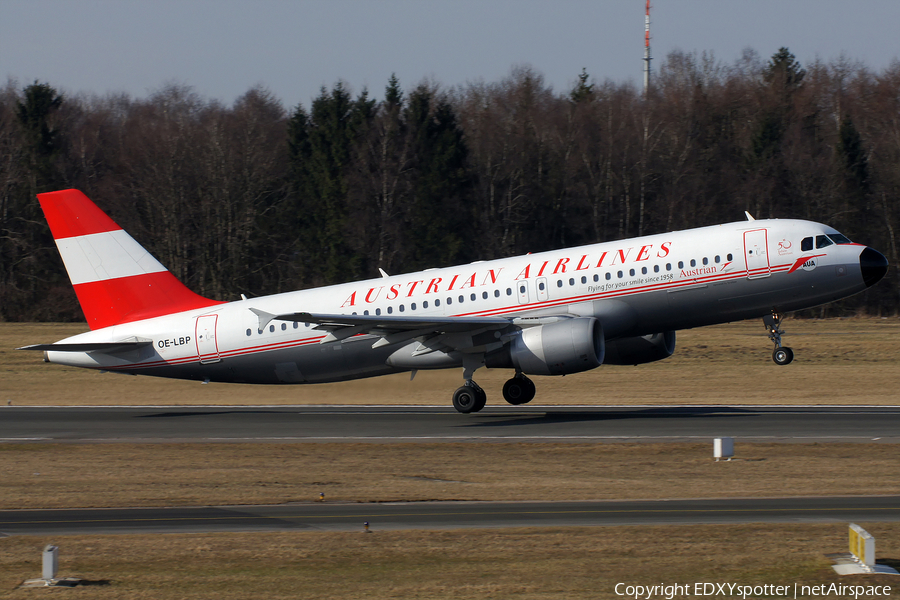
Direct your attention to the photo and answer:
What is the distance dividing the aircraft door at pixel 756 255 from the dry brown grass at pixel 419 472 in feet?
19.8

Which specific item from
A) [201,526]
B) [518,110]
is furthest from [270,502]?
[518,110]

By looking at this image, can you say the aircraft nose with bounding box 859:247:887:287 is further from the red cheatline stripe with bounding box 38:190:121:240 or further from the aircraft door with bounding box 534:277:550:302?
the red cheatline stripe with bounding box 38:190:121:240

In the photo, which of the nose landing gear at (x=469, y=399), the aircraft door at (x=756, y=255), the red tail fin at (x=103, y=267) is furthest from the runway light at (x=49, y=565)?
the aircraft door at (x=756, y=255)

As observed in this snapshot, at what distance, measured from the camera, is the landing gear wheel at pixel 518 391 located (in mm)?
30766

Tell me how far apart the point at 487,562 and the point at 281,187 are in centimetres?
6615

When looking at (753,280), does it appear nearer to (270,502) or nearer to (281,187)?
(270,502)

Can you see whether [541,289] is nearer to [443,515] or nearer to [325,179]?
[443,515]

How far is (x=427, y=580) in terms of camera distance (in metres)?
12.5

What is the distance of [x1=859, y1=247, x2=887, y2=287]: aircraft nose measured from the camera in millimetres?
27547

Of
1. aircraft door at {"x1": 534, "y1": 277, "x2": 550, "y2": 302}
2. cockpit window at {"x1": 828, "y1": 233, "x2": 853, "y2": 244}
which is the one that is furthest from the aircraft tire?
aircraft door at {"x1": 534, "y1": 277, "x2": 550, "y2": 302}

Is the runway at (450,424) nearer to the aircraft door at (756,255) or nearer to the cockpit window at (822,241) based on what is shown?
the aircraft door at (756,255)

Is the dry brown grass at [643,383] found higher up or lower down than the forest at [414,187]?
lower down

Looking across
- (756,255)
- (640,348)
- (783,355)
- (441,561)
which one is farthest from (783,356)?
(441,561)

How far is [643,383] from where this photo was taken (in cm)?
3912
